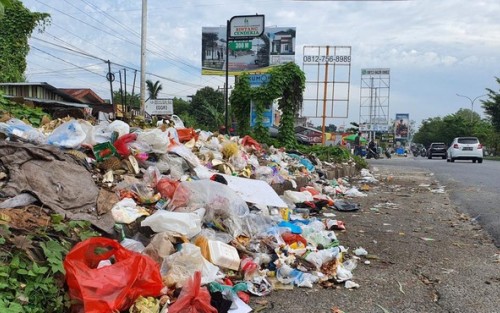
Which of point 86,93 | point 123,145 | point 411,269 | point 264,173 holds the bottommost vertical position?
point 411,269

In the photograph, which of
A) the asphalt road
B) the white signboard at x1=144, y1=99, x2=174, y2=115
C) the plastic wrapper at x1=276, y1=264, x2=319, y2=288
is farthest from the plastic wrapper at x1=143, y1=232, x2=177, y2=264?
the white signboard at x1=144, y1=99, x2=174, y2=115

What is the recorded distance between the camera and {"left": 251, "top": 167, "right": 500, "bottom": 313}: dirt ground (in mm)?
3080

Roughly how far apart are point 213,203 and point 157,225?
795mm

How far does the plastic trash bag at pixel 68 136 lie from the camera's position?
4.72m

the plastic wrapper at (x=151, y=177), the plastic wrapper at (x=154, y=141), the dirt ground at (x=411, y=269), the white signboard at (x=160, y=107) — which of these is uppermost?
the white signboard at (x=160, y=107)

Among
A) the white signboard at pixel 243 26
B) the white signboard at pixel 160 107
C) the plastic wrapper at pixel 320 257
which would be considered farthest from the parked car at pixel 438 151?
the plastic wrapper at pixel 320 257

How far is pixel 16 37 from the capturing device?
19391mm

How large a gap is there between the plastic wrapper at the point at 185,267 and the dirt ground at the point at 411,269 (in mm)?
381

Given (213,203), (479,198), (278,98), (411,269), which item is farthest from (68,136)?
(278,98)

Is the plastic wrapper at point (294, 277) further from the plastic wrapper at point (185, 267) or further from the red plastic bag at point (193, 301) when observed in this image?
the red plastic bag at point (193, 301)

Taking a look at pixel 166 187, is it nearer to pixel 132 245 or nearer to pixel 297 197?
pixel 132 245

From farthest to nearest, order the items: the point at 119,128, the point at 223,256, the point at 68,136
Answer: the point at 119,128
the point at 68,136
the point at 223,256

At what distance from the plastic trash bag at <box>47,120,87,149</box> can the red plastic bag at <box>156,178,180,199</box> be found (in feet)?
3.36

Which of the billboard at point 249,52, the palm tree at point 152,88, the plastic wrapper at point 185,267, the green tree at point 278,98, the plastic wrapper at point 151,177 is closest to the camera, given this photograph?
the plastic wrapper at point 185,267
